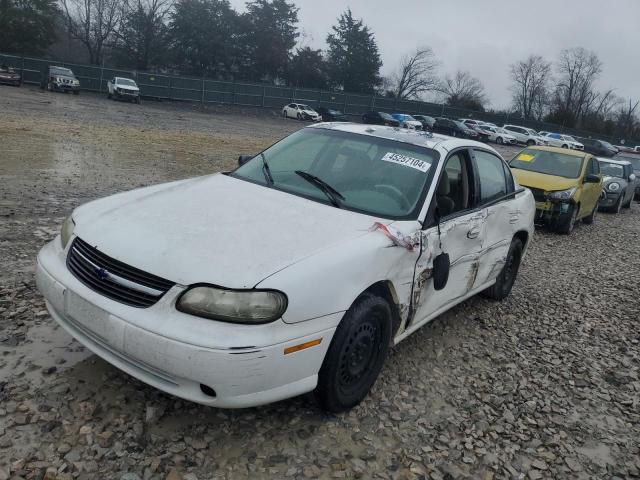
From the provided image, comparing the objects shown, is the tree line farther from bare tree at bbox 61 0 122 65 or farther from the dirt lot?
the dirt lot

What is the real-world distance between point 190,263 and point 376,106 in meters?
52.7

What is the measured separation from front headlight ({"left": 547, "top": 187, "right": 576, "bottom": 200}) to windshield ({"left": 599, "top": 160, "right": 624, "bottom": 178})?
5881mm

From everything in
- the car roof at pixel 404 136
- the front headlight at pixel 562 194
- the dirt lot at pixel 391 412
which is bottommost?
the dirt lot at pixel 391 412

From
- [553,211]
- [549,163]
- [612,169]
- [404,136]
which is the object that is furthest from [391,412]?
[612,169]

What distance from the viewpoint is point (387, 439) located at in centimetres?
309

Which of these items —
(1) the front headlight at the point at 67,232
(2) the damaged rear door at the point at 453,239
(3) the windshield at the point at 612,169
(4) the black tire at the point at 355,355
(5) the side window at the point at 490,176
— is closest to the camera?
(4) the black tire at the point at 355,355

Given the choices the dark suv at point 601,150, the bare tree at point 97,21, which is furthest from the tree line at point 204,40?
the dark suv at point 601,150

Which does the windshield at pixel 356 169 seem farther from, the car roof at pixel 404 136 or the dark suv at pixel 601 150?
the dark suv at pixel 601 150

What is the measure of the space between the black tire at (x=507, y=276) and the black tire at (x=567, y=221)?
15.6 ft

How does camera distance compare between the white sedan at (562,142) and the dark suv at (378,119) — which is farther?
the white sedan at (562,142)

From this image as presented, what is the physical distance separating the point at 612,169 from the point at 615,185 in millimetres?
1004

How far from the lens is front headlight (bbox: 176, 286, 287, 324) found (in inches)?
99.4

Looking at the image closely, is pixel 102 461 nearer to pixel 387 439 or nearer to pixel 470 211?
pixel 387 439

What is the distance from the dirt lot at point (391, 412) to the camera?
2.72 m
